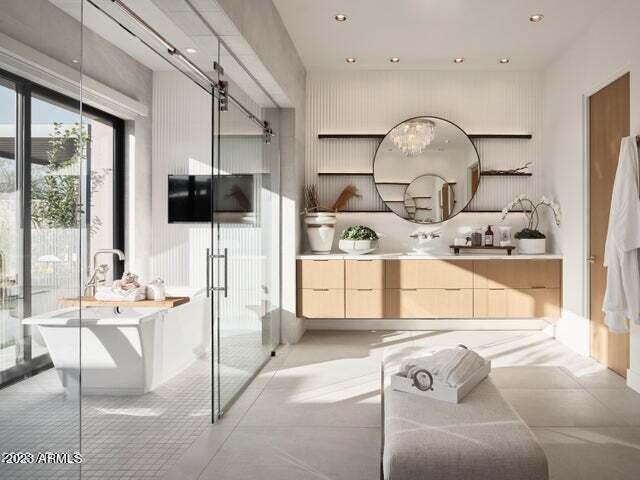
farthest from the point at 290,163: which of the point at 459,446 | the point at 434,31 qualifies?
the point at 459,446

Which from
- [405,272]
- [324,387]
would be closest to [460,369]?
[324,387]

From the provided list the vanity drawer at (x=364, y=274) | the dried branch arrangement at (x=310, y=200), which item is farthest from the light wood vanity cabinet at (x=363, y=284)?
the dried branch arrangement at (x=310, y=200)

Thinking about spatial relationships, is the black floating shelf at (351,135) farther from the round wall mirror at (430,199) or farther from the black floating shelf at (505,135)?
the black floating shelf at (505,135)

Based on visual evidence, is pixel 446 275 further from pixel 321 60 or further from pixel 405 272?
pixel 321 60

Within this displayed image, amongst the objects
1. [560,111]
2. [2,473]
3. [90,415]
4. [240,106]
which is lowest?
[90,415]

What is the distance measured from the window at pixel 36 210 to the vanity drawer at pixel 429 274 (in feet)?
12.5

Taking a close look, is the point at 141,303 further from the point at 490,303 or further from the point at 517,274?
the point at 517,274

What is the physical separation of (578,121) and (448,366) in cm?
340

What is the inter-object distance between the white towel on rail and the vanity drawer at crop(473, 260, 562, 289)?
1.44 metres

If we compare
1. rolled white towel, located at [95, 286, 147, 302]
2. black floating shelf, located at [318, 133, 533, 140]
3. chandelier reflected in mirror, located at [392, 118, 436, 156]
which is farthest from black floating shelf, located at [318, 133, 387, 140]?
rolled white towel, located at [95, 286, 147, 302]

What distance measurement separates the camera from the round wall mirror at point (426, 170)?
5742mm

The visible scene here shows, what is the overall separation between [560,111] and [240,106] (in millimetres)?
3287

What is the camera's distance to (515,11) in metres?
4.29

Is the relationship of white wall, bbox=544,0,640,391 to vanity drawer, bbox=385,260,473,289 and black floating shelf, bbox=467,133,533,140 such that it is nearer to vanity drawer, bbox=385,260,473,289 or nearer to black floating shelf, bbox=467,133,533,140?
black floating shelf, bbox=467,133,533,140
